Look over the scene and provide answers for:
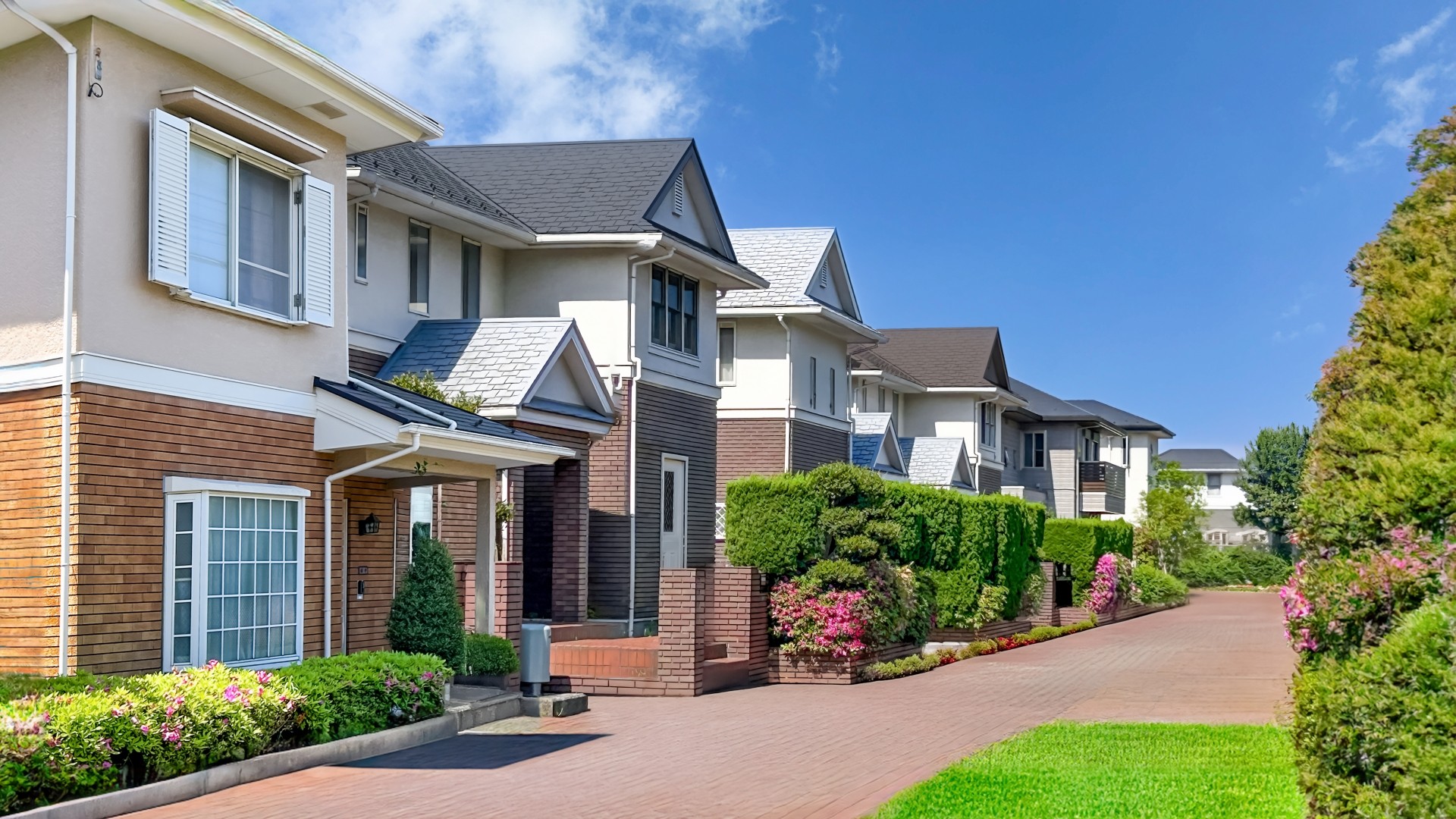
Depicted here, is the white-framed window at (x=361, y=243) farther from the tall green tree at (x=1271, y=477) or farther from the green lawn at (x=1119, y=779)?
the tall green tree at (x=1271, y=477)

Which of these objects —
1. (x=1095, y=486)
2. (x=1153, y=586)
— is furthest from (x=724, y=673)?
(x=1095, y=486)

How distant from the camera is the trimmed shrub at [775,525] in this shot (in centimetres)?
2123

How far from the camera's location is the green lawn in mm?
10211

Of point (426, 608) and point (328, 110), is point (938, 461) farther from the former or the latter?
point (328, 110)

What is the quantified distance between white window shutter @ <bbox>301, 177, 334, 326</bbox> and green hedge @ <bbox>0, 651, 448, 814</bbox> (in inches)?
137

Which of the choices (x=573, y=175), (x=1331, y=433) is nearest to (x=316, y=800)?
(x=1331, y=433)

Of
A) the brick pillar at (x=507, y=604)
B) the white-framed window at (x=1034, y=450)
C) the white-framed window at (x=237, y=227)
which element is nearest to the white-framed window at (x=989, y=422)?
the white-framed window at (x=1034, y=450)

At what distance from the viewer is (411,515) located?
1917cm

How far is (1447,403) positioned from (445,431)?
9.33 m

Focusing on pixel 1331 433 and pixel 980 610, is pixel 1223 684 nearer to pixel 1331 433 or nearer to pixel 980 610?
pixel 980 610

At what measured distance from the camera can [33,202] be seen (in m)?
12.0

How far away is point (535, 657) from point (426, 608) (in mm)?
1926

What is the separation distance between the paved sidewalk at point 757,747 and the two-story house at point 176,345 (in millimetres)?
2075

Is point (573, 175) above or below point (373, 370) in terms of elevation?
above
